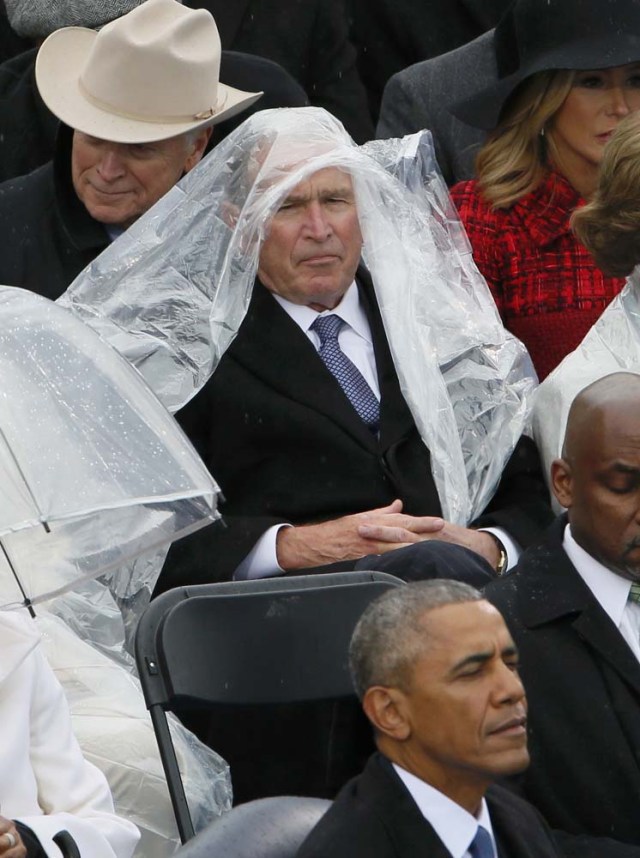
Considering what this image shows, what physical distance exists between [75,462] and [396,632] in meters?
0.63

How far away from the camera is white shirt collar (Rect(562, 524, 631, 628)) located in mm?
3859

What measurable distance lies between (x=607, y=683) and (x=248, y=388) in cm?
144

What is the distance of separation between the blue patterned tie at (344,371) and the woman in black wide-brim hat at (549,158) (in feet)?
1.84

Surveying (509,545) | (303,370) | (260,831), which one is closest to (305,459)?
(303,370)

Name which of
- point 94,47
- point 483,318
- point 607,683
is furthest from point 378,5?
point 607,683

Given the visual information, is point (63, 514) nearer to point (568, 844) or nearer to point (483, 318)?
point (568, 844)

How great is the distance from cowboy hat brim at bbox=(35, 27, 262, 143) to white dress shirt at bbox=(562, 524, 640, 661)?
1.98m

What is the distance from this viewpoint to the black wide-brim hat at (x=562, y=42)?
528 cm

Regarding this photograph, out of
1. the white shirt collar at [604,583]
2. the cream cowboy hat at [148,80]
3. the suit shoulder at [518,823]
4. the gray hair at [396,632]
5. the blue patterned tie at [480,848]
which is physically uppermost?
the cream cowboy hat at [148,80]

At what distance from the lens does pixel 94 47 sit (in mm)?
5383

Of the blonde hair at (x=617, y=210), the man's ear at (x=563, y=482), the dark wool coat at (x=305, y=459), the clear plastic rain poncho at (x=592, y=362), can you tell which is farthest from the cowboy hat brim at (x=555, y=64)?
the man's ear at (x=563, y=482)

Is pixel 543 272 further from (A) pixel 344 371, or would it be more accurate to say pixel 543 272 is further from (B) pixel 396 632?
(B) pixel 396 632

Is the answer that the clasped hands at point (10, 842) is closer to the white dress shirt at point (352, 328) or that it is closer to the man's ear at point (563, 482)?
the man's ear at point (563, 482)

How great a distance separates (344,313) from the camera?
5.02 meters
